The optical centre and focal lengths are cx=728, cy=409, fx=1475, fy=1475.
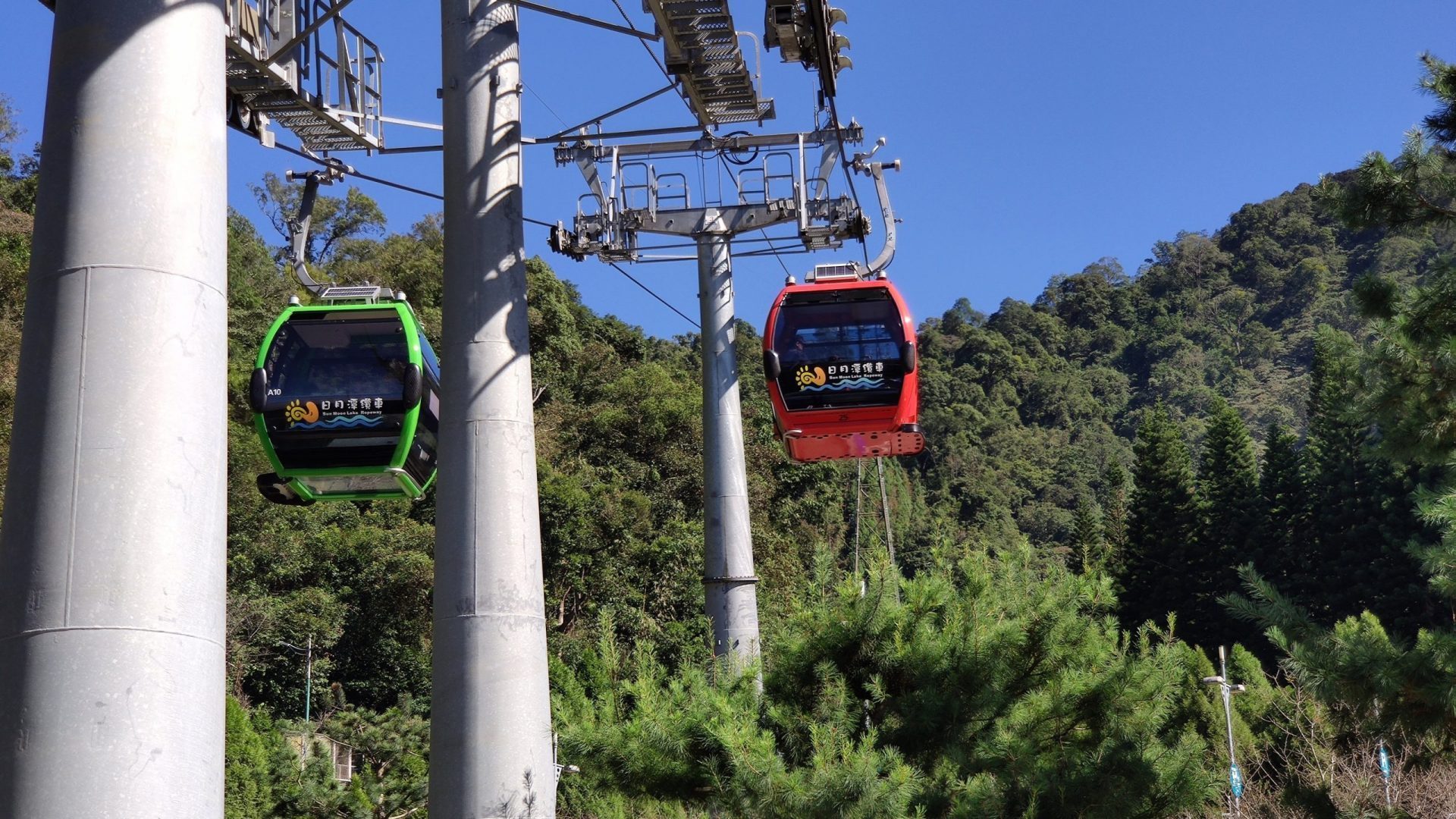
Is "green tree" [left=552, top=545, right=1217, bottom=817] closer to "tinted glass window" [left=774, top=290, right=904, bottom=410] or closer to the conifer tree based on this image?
"tinted glass window" [left=774, top=290, right=904, bottom=410]

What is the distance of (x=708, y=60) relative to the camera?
26.3 ft

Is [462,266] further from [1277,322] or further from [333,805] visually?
[1277,322]

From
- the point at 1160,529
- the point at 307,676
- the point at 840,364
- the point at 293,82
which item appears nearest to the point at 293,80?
the point at 293,82

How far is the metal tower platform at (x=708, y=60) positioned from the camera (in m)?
7.36

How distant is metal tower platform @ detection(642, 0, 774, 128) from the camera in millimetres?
7363

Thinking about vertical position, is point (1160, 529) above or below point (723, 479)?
above

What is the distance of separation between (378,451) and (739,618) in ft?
8.85

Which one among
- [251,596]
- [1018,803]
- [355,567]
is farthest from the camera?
[355,567]

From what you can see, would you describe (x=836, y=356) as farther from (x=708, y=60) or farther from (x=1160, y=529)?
(x=1160, y=529)

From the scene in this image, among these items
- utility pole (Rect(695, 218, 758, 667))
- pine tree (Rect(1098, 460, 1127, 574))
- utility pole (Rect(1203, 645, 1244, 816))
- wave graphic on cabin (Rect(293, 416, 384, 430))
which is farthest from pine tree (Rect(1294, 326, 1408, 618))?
wave graphic on cabin (Rect(293, 416, 384, 430))

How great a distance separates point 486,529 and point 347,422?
2.75 meters

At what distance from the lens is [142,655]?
7.25 feet

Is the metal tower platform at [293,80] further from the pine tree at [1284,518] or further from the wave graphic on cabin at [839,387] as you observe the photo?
the pine tree at [1284,518]

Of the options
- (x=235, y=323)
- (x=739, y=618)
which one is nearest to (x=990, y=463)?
(x=235, y=323)
